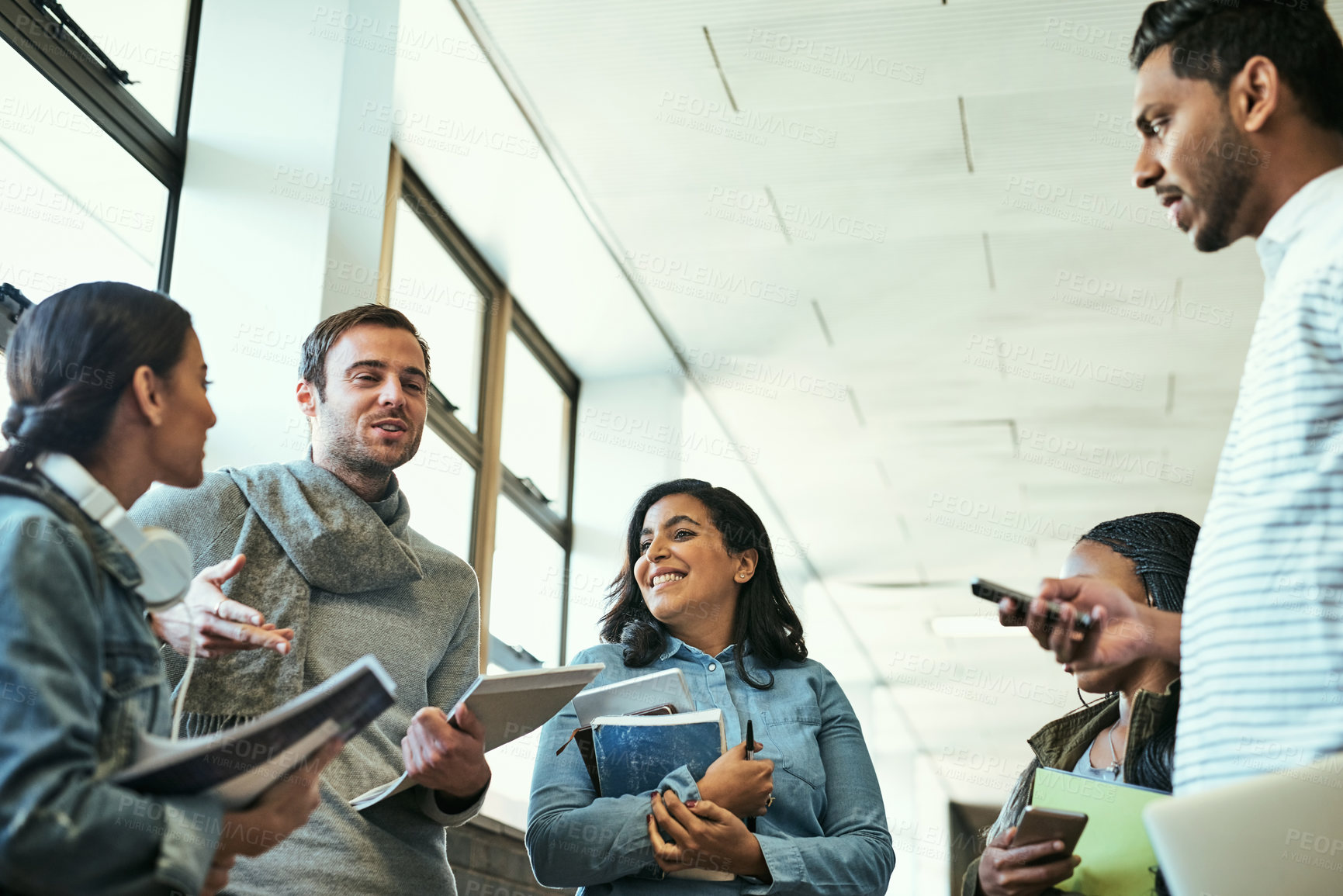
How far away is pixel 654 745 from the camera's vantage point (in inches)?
78.4

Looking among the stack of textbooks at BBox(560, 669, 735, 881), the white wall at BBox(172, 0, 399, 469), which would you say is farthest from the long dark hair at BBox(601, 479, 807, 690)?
the white wall at BBox(172, 0, 399, 469)

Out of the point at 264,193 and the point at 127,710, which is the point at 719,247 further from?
the point at 127,710

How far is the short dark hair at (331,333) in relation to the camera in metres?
2.32

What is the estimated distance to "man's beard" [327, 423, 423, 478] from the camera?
7.23 feet

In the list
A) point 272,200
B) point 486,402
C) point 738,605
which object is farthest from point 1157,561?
point 486,402

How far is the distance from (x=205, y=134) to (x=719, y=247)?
2214 mm

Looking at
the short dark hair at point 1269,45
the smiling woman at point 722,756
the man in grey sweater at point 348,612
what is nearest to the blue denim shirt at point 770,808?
the smiling woman at point 722,756

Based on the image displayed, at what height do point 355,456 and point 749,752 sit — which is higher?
point 355,456

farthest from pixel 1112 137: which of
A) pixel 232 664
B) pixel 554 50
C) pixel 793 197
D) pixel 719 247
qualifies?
pixel 232 664

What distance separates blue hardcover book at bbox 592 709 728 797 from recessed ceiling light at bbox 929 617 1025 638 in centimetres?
729

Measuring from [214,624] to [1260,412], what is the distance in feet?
4.29

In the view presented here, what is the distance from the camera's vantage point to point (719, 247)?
5109 mm

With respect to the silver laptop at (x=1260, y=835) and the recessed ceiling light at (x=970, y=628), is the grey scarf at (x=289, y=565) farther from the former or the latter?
the recessed ceiling light at (x=970, y=628)

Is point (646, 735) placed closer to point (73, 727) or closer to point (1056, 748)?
point (1056, 748)
